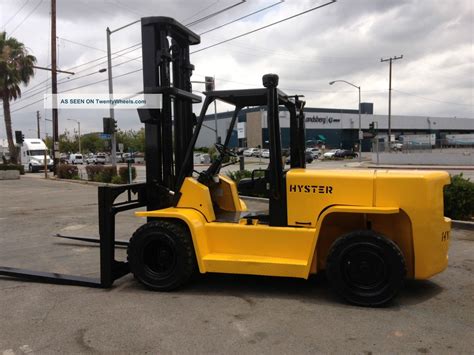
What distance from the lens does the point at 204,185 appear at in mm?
5898

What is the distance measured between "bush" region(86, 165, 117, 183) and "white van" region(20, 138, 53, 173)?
68.9 feet

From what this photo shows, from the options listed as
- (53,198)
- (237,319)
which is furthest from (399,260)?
(53,198)

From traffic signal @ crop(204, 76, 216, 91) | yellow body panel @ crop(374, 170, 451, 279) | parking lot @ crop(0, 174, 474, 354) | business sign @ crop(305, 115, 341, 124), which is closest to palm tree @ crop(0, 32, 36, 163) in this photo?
traffic signal @ crop(204, 76, 216, 91)

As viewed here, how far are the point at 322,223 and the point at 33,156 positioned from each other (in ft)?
153

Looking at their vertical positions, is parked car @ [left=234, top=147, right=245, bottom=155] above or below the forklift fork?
above

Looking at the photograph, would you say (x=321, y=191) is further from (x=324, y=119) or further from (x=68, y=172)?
(x=324, y=119)

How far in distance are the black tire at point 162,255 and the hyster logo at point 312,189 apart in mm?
1345

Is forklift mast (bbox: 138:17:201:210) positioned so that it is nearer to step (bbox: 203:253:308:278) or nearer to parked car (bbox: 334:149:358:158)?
step (bbox: 203:253:308:278)

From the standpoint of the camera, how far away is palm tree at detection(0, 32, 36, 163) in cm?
3997

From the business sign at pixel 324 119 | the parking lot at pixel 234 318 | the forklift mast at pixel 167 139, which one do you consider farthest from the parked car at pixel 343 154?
the forklift mast at pixel 167 139

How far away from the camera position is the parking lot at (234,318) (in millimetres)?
4109

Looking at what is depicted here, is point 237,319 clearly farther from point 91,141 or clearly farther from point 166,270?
point 91,141

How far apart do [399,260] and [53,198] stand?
50.6 feet

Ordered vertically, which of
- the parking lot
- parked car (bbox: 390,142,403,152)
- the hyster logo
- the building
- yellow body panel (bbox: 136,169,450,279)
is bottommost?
the parking lot
